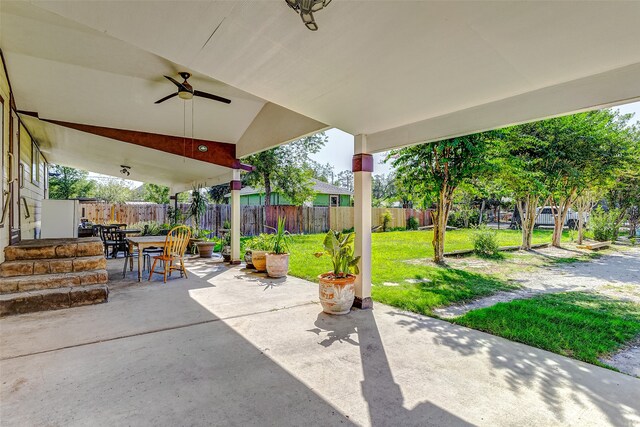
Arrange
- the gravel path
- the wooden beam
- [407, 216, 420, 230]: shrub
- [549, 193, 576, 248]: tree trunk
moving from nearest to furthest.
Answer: the gravel path, the wooden beam, [549, 193, 576, 248]: tree trunk, [407, 216, 420, 230]: shrub

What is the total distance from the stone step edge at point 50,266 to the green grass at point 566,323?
5260 millimetres

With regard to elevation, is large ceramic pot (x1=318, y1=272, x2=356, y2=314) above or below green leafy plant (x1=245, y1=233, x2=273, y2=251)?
below

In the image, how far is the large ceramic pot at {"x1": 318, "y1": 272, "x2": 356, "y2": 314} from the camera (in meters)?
3.93

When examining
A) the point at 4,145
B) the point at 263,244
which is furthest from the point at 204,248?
the point at 4,145

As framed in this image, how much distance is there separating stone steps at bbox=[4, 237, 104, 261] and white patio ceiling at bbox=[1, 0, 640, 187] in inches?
100

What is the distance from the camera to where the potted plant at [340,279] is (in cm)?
394

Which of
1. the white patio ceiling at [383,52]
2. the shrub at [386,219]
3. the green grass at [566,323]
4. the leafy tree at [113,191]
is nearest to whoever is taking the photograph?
the white patio ceiling at [383,52]

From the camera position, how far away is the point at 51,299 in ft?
13.3

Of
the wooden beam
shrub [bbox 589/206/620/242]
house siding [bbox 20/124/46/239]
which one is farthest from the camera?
shrub [bbox 589/206/620/242]

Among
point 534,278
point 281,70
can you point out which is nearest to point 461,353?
point 281,70

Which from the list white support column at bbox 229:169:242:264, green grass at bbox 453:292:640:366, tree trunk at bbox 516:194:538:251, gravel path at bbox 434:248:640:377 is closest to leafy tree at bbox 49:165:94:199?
white support column at bbox 229:169:242:264

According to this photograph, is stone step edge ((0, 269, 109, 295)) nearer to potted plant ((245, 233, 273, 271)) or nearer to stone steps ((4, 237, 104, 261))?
stone steps ((4, 237, 104, 261))

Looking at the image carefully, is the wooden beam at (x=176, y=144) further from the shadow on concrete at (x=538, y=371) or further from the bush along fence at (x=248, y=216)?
the shadow on concrete at (x=538, y=371)

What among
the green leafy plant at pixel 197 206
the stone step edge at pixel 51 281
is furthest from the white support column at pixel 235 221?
the stone step edge at pixel 51 281
